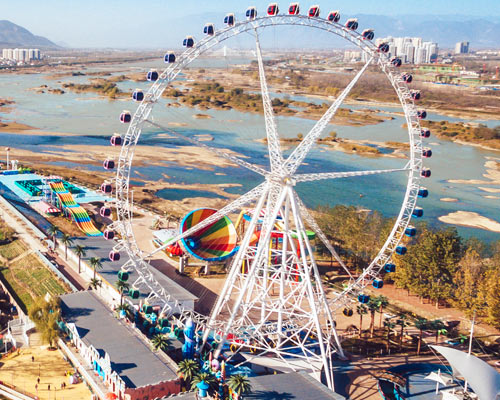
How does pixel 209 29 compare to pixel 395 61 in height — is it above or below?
above

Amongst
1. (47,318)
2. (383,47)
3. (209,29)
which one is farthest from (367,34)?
(47,318)

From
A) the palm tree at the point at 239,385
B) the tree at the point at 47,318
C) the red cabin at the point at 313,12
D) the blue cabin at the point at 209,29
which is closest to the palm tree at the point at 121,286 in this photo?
the tree at the point at 47,318

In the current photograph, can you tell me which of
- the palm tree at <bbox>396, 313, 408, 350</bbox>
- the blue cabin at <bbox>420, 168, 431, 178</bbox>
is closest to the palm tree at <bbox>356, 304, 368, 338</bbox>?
the palm tree at <bbox>396, 313, 408, 350</bbox>

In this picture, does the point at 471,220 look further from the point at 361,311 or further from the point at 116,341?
the point at 116,341

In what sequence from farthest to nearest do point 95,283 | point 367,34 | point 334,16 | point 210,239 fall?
point 210,239 → point 95,283 → point 367,34 → point 334,16

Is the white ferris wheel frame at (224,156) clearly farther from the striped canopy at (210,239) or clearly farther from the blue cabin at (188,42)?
the striped canopy at (210,239)

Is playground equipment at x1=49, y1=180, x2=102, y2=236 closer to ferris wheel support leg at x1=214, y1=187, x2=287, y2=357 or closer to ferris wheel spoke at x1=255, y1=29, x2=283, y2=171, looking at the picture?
ferris wheel support leg at x1=214, y1=187, x2=287, y2=357

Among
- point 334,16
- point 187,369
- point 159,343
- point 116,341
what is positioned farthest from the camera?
point 334,16

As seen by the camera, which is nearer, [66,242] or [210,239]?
[210,239]
